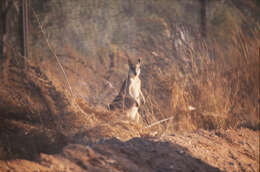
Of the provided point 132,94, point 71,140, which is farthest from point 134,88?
point 71,140

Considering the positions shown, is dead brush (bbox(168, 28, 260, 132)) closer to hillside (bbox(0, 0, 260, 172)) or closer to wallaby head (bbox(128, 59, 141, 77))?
hillside (bbox(0, 0, 260, 172))

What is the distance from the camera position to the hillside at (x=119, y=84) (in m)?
1.36

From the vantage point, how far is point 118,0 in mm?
2674

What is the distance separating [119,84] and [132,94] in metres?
0.37

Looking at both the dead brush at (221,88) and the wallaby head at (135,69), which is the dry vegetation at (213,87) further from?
the wallaby head at (135,69)

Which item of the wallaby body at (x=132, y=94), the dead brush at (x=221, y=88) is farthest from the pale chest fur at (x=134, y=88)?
the dead brush at (x=221, y=88)

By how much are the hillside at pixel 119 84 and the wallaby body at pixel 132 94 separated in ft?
0.24

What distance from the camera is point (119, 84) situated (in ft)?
6.95

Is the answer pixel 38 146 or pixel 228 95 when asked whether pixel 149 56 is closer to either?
pixel 228 95

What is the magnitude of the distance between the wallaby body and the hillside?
0.24 feet

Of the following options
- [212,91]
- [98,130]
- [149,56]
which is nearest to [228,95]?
[212,91]

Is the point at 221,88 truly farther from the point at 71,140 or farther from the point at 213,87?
the point at 71,140

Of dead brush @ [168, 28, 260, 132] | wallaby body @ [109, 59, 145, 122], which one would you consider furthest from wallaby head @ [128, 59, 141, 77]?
dead brush @ [168, 28, 260, 132]

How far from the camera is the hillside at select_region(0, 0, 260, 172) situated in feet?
4.45
